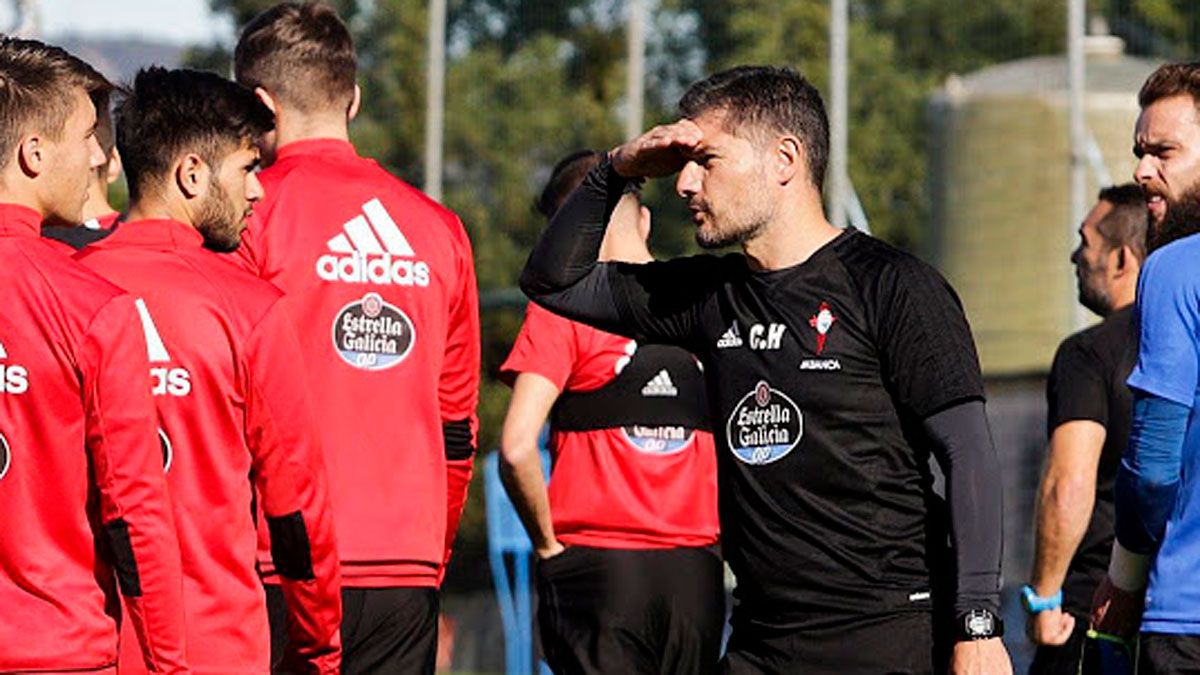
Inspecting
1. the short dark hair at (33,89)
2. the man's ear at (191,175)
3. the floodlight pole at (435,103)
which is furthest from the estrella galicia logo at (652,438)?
the floodlight pole at (435,103)

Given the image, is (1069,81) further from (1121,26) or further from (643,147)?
(643,147)

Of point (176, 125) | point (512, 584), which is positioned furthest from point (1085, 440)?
point (512, 584)

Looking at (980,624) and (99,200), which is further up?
(99,200)

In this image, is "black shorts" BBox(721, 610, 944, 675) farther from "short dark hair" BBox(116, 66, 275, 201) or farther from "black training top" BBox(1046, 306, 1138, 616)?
"black training top" BBox(1046, 306, 1138, 616)

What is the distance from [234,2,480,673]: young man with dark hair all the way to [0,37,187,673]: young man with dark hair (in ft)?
4.49

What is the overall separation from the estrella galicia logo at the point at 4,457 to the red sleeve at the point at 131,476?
0.17 metres

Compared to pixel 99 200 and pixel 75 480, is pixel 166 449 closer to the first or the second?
pixel 75 480

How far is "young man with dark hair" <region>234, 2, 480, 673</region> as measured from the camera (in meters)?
6.46

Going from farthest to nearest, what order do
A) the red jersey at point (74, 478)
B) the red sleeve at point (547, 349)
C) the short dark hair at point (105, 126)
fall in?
the red sleeve at point (547, 349) → the short dark hair at point (105, 126) → the red jersey at point (74, 478)

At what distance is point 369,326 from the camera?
255 inches

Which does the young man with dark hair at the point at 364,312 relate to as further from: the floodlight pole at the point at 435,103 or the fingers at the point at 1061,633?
the floodlight pole at the point at 435,103

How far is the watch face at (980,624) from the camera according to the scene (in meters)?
5.30

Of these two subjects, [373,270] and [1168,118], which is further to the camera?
[373,270]

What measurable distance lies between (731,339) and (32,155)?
1701 millimetres
